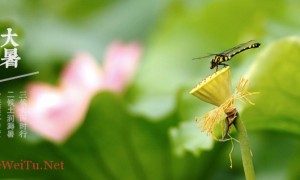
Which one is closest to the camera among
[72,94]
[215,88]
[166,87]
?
[215,88]

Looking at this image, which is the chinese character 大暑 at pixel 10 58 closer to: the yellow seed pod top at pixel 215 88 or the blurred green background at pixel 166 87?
the blurred green background at pixel 166 87

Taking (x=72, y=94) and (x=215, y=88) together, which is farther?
(x=72, y=94)

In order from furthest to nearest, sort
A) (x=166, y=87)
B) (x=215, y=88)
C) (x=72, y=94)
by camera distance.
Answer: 1. (x=166, y=87)
2. (x=72, y=94)
3. (x=215, y=88)

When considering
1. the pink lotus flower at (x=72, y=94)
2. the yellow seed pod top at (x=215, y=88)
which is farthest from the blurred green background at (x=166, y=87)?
the yellow seed pod top at (x=215, y=88)

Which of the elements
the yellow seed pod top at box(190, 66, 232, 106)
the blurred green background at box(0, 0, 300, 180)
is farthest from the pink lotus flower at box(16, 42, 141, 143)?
the yellow seed pod top at box(190, 66, 232, 106)

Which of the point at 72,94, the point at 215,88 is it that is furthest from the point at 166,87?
the point at 215,88

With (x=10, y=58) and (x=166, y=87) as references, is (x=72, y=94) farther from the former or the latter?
(x=166, y=87)

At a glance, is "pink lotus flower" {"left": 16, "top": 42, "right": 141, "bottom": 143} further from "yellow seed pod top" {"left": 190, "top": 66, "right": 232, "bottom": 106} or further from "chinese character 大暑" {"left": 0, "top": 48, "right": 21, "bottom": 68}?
"yellow seed pod top" {"left": 190, "top": 66, "right": 232, "bottom": 106}

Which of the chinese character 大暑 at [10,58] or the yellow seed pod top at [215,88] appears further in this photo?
the chinese character 大暑 at [10,58]
